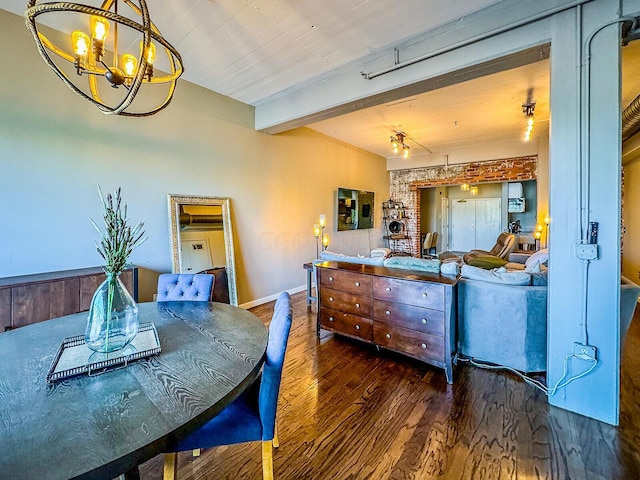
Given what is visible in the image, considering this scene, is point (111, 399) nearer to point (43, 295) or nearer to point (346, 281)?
point (43, 295)

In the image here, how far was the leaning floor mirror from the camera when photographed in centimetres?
356

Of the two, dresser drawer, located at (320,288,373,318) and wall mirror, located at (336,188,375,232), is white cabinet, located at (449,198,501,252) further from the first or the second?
dresser drawer, located at (320,288,373,318)

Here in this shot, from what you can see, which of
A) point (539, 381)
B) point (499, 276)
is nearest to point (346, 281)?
point (499, 276)

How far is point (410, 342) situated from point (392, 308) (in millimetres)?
328

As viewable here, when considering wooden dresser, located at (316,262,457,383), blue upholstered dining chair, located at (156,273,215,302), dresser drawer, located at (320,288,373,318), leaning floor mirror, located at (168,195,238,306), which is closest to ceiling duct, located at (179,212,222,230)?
leaning floor mirror, located at (168,195,238,306)

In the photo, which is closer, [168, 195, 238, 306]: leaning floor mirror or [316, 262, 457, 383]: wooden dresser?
[316, 262, 457, 383]: wooden dresser

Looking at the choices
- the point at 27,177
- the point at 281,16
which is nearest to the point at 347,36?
the point at 281,16

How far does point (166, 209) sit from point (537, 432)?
391 cm

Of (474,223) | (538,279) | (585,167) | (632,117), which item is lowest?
(538,279)

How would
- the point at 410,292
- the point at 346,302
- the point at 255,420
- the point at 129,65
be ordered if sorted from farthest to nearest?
the point at 346,302, the point at 410,292, the point at 129,65, the point at 255,420

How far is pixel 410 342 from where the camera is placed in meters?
2.65

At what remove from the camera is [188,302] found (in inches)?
82.4

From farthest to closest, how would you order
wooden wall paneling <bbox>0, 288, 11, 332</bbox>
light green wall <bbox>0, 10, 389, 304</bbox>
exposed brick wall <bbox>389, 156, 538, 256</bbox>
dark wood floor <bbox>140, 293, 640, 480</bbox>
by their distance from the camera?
exposed brick wall <bbox>389, 156, 538, 256</bbox> < light green wall <bbox>0, 10, 389, 304</bbox> < wooden wall paneling <bbox>0, 288, 11, 332</bbox> < dark wood floor <bbox>140, 293, 640, 480</bbox>

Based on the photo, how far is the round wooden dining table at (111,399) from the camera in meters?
0.75
